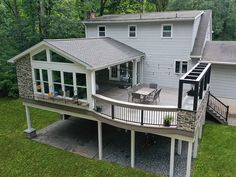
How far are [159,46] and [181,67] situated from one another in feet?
7.66

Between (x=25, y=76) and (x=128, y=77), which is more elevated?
(x=25, y=76)

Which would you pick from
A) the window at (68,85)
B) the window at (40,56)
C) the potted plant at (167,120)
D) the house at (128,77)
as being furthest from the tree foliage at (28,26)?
the potted plant at (167,120)

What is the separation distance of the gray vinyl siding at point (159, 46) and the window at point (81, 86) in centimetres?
776

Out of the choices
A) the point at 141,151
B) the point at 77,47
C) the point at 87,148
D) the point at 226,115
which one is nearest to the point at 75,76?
the point at 77,47

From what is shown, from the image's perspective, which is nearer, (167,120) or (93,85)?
(167,120)

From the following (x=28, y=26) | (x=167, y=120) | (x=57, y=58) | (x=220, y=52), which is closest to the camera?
(x=167, y=120)

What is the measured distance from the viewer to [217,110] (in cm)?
1561

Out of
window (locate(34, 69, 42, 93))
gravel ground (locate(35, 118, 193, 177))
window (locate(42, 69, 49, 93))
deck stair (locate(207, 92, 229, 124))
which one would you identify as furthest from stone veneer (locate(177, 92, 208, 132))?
window (locate(34, 69, 42, 93))

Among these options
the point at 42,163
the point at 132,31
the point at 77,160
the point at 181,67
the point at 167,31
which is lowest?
the point at 42,163

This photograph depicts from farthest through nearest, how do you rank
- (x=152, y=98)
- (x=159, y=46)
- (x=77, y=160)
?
(x=159, y=46) → (x=152, y=98) → (x=77, y=160)

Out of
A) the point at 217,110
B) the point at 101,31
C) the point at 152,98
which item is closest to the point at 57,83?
the point at 152,98

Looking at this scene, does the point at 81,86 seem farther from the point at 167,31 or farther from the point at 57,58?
the point at 167,31

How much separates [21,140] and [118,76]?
27.4 ft

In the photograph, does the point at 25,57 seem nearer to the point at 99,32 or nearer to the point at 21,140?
the point at 21,140
